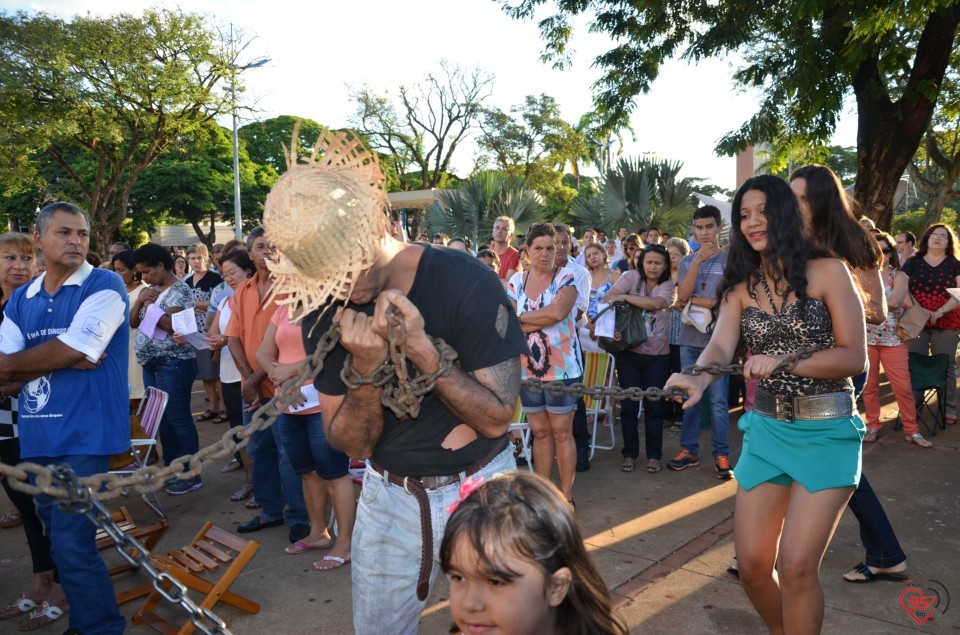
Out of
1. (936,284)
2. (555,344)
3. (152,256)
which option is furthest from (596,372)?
(152,256)

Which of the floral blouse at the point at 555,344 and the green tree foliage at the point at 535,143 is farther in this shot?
the green tree foliage at the point at 535,143

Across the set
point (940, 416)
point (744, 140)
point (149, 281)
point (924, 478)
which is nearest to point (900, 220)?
point (744, 140)

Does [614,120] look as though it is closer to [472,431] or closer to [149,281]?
[149,281]

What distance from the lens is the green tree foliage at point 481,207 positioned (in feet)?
72.4

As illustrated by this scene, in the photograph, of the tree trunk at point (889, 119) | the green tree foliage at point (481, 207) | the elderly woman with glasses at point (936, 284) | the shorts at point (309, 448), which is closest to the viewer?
the shorts at point (309, 448)

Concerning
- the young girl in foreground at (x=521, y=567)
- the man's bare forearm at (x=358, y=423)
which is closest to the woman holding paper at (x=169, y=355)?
the man's bare forearm at (x=358, y=423)

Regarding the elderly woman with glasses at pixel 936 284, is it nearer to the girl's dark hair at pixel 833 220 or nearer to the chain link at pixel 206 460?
the girl's dark hair at pixel 833 220

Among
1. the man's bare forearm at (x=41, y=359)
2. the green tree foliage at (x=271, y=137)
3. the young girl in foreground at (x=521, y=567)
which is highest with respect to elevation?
the green tree foliage at (x=271, y=137)

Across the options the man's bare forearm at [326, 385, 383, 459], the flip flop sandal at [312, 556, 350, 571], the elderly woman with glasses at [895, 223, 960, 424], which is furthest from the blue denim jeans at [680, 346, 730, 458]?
the man's bare forearm at [326, 385, 383, 459]

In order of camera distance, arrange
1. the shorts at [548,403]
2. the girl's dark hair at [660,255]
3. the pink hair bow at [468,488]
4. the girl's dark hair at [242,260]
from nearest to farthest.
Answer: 1. the pink hair bow at [468,488]
2. the shorts at [548,403]
3. the girl's dark hair at [242,260]
4. the girl's dark hair at [660,255]

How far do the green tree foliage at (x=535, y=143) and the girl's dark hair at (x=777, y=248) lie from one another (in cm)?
3690

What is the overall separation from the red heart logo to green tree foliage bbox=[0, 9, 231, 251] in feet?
76.5

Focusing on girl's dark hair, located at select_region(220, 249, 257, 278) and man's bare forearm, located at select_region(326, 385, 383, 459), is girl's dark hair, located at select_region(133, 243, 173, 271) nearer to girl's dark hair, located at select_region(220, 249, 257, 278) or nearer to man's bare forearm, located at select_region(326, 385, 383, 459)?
girl's dark hair, located at select_region(220, 249, 257, 278)

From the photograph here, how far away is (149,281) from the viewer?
685 centimetres
